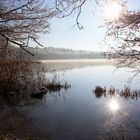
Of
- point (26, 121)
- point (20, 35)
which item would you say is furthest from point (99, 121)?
point (20, 35)

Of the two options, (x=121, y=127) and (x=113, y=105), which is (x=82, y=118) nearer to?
(x=121, y=127)

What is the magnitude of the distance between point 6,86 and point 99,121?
29.4 feet

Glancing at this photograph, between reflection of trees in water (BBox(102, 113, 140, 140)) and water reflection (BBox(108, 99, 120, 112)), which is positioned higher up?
reflection of trees in water (BBox(102, 113, 140, 140))

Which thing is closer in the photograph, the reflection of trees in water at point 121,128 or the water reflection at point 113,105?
the reflection of trees in water at point 121,128

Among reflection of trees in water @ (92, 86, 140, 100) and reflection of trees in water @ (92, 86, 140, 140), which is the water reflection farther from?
reflection of trees in water @ (92, 86, 140, 100)

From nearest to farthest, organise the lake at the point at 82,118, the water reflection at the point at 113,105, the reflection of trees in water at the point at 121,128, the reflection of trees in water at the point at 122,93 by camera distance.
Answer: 1. the reflection of trees in water at the point at 121,128
2. the lake at the point at 82,118
3. the water reflection at the point at 113,105
4. the reflection of trees in water at the point at 122,93

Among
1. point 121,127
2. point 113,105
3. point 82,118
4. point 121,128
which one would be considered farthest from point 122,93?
point 121,128

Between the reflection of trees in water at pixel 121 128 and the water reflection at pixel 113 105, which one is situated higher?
the reflection of trees in water at pixel 121 128

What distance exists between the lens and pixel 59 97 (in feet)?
62.7

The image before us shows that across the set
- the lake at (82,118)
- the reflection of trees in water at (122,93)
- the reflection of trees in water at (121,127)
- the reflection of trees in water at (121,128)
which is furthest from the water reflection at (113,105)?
the reflection of trees in water at (121,128)

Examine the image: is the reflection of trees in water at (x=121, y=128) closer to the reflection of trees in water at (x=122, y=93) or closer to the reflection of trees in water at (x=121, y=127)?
the reflection of trees in water at (x=121, y=127)

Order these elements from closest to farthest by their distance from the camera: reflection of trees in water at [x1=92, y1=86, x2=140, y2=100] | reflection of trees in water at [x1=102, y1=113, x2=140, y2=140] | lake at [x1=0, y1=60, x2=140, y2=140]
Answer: reflection of trees in water at [x1=102, y1=113, x2=140, y2=140]
lake at [x1=0, y1=60, x2=140, y2=140]
reflection of trees in water at [x1=92, y1=86, x2=140, y2=100]

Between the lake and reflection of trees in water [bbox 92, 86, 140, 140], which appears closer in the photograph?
reflection of trees in water [bbox 92, 86, 140, 140]

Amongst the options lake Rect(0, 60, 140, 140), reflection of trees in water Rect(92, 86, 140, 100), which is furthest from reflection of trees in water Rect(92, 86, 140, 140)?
reflection of trees in water Rect(92, 86, 140, 100)
